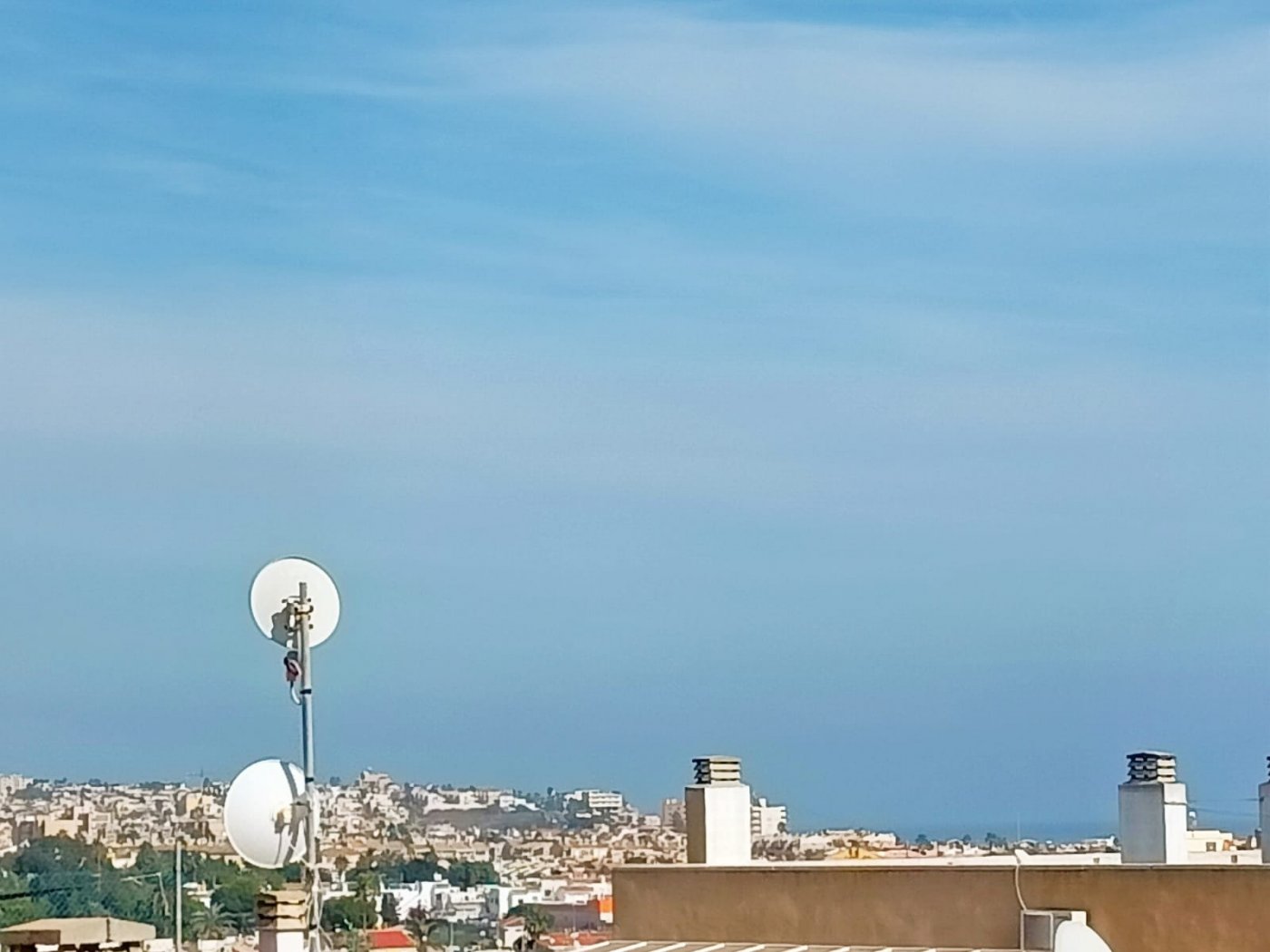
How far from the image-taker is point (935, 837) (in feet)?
70.0

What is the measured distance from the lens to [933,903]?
14.7 metres

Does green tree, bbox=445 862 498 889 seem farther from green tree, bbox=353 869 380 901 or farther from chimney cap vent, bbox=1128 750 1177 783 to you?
chimney cap vent, bbox=1128 750 1177 783

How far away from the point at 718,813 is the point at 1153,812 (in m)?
3.30

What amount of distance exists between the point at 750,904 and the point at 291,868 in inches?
249

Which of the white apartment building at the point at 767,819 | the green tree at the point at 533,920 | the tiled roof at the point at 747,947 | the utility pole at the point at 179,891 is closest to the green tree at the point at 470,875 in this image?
the green tree at the point at 533,920

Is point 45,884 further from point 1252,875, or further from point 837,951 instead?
point 1252,875

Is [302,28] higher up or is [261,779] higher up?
[302,28]

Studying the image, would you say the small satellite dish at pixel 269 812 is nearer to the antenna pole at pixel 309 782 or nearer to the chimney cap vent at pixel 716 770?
the antenna pole at pixel 309 782

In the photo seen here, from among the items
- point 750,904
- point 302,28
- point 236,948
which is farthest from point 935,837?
point 302,28

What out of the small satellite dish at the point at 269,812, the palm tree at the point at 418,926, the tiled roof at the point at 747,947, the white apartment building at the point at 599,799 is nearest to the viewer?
the small satellite dish at the point at 269,812

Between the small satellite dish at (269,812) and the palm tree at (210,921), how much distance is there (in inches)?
164

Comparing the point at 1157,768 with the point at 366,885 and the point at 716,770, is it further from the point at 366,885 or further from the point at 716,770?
the point at 366,885

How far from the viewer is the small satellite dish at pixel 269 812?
947 cm

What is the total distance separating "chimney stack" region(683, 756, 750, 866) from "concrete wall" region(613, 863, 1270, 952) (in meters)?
0.74
